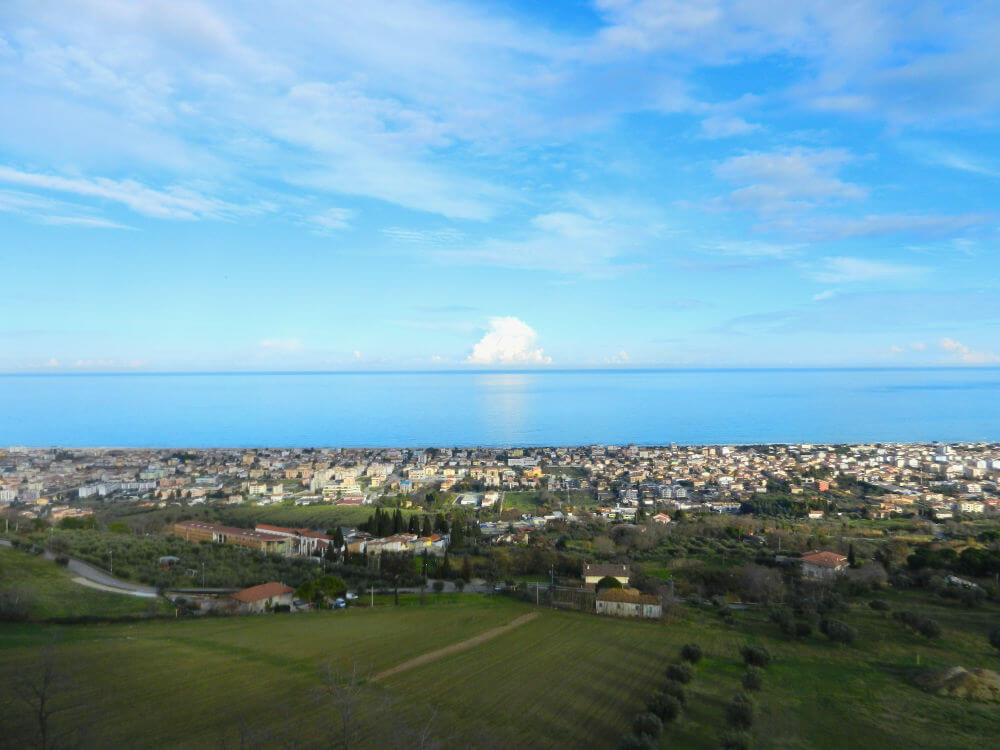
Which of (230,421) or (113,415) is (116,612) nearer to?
(230,421)

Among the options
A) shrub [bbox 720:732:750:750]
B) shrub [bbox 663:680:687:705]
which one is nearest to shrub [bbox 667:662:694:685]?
shrub [bbox 663:680:687:705]

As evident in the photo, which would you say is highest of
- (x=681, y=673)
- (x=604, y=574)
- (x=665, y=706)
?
(x=665, y=706)

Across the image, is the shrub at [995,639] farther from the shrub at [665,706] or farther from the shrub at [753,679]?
the shrub at [665,706]

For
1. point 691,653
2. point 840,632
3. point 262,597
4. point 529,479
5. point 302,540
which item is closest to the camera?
point 691,653

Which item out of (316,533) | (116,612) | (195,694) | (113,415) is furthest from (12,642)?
(113,415)

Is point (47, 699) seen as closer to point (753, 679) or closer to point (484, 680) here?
point (484, 680)

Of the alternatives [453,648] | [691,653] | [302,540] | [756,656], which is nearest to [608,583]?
[691,653]

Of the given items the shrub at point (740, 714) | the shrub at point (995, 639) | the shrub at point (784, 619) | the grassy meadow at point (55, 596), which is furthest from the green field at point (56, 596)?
the shrub at point (995, 639)
